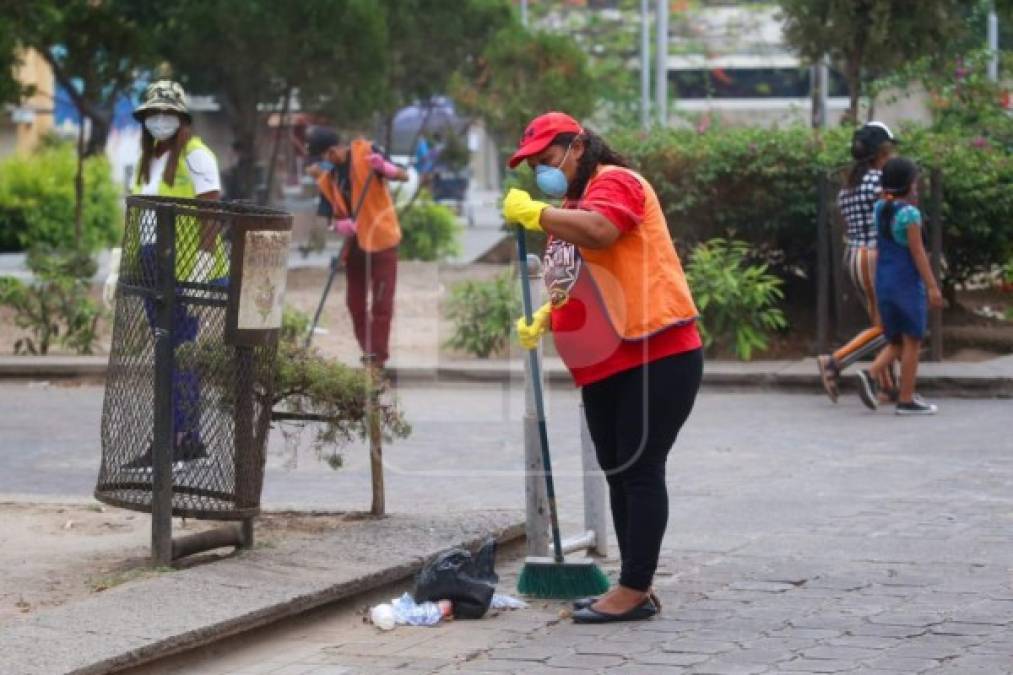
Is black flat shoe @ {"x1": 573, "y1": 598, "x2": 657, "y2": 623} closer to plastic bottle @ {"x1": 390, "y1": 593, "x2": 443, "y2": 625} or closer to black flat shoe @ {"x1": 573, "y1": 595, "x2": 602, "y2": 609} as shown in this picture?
black flat shoe @ {"x1": 573, "y1": 595, "x2": 602, "y2": 609}

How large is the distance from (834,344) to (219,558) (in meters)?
8.07

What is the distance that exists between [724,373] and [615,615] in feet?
23.0

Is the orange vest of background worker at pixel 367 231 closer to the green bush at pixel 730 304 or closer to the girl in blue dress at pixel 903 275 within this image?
the green bush at pixel 730 304

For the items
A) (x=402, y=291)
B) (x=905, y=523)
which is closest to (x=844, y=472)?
(x=905, y=523)

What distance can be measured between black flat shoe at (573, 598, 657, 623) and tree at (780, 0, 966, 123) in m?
12.7

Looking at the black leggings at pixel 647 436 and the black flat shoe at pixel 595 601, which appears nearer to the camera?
the black leggings at pixel 647 436

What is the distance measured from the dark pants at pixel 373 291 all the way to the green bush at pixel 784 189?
2517mm

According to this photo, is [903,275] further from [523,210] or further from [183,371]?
[183,371]

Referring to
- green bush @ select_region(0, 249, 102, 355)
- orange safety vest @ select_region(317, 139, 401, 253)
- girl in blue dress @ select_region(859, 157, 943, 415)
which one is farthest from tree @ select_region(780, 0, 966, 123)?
green bush @ select_region(0, 249, 102, 355)

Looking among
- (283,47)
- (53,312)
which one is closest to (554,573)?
(53,312)

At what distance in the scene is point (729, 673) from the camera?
572cm

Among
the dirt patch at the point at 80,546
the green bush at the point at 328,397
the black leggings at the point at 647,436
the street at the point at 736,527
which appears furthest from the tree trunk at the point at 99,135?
the black leggings at the point at 647,436

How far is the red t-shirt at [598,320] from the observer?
20.9 feet

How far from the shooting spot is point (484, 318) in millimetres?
14828
